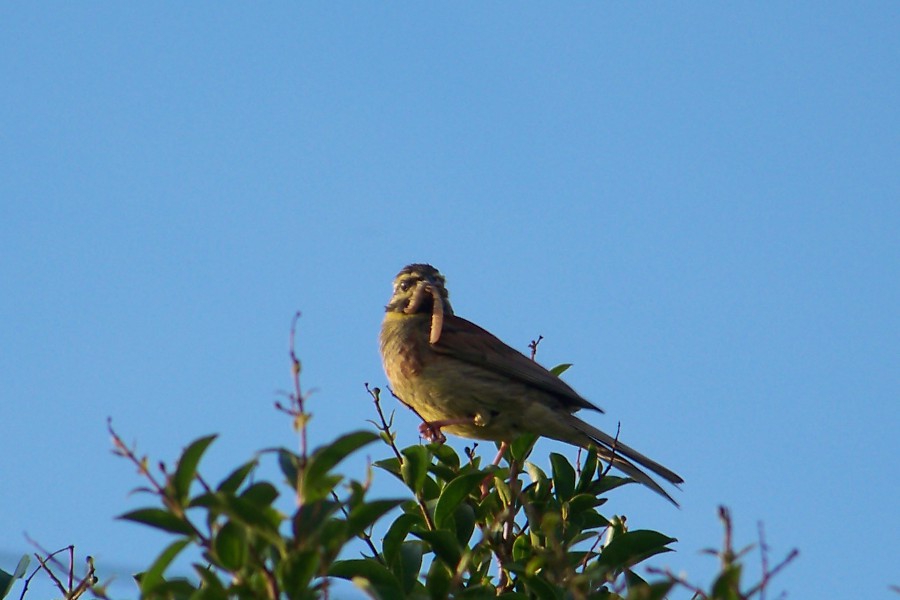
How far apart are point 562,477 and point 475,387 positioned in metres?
2.73

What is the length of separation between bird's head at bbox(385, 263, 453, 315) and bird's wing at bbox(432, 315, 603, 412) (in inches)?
17.8

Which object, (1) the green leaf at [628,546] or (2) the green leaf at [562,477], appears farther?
(2) the green leaf at [562,477]

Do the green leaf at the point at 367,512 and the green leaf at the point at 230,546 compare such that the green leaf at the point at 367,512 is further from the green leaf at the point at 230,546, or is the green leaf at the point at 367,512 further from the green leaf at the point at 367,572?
the green leaf at the point at 367,572

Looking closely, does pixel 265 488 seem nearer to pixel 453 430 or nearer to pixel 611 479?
pixel 611 479

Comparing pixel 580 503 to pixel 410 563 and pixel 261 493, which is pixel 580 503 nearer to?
pixel 410 563

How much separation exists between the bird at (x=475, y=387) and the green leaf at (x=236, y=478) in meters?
4.21

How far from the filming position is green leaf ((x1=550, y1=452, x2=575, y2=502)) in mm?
5055

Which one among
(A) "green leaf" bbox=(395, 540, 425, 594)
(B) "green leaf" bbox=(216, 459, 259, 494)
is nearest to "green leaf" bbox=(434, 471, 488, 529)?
(A) "green leaf" bbox=(395, 540, 425, 594)

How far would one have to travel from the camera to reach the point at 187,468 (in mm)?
2770

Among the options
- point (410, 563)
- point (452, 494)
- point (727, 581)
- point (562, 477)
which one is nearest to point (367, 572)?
point (410, 563)

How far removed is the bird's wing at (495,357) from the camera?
7500mm

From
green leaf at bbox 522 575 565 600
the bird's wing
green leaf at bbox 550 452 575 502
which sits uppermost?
the bird's wing

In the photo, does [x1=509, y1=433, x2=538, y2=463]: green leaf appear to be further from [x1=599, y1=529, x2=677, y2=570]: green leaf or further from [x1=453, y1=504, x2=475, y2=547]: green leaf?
[x1=599, y1=529, x2=677, y2=570]: green leaf

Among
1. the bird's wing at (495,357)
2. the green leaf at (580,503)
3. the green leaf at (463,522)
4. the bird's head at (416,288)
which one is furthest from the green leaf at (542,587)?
the bird's head at (416,288)
